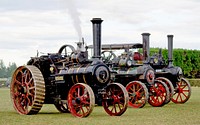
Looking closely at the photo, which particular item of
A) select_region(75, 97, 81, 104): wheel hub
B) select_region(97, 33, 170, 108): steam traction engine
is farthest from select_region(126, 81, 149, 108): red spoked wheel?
select_region(75, 97, 81, 104): wheel hub

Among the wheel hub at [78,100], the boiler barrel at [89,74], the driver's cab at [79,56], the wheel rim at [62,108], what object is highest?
the driver's cab at [79,56]

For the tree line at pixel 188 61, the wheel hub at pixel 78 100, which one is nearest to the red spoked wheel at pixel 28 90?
the wheel hub at pixel 78 100

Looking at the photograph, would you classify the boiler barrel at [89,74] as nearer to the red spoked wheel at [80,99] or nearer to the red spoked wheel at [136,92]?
the red spoked wheel at [80,99]

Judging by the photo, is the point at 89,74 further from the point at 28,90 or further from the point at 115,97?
the point at 28,90

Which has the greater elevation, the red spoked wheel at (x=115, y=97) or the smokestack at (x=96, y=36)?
the smokestack at (x=96, y=36)

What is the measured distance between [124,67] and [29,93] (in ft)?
15.2

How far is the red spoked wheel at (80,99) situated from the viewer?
9586 millimetres

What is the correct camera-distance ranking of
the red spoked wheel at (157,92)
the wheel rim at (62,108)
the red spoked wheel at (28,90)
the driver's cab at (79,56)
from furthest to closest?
the red spoked wheel at (157,92)
the wheel rim at (62,108)
the driver's cab at (79,56)
the red spoked wheel at (28,90)

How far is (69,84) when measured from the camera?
1080cm

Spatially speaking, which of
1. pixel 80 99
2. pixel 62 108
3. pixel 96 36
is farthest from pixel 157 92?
pixel 80 99

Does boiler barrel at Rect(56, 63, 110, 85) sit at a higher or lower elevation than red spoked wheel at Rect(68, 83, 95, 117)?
higher

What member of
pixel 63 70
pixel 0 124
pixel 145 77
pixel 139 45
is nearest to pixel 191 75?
pixel 139 45

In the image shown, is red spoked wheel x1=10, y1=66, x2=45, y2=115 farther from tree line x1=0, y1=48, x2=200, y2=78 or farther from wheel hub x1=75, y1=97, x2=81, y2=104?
tree line x1=0, y1=48, x2=200, y2=78

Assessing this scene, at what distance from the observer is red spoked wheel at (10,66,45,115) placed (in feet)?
34.0
